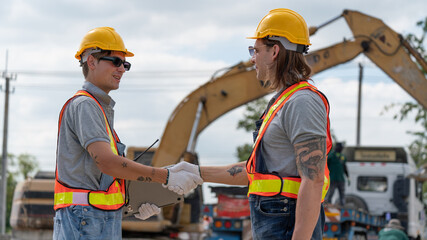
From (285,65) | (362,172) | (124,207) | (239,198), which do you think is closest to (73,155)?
(124,207)

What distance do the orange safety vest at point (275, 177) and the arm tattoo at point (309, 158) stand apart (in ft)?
0.36

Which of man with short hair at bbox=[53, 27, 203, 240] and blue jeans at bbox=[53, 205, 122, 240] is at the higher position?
man with short hair at bbox=[53, 27, 203, 240]

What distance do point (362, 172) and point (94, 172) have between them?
46.3 feet

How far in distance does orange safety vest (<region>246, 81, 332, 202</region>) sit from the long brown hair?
64 millimetres

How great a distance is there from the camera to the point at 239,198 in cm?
1511

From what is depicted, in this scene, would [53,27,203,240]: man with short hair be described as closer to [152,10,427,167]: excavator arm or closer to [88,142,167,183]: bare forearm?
[88,142,167,183]: bare forearm

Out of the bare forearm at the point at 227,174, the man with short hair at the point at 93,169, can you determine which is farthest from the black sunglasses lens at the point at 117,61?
the bare forearm at the point at 227,174

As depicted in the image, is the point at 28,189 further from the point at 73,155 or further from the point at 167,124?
the point at 73,155

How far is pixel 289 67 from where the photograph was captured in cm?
400

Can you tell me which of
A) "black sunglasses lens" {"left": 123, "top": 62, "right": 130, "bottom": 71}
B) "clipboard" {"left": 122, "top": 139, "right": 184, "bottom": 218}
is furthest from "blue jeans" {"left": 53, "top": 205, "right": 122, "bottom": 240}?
"black sunglasses lens" {"left": 123, "top": 62, "right": 130, "bottom": 71}

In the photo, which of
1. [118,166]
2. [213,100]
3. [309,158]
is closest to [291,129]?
[309,158]

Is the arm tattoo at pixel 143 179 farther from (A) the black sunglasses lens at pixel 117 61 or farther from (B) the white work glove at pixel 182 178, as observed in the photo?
(A) the black sunglasses lens at pixel 117 61

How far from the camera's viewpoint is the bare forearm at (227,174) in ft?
17.0

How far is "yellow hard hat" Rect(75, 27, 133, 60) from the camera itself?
502cm
